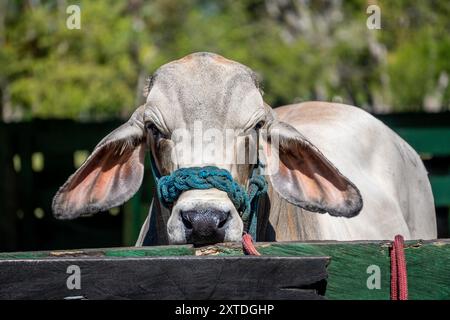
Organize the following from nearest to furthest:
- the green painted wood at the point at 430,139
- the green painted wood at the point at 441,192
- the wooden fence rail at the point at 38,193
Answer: the green painted wood at the point at 441,192, the green painted wood at the point at 430,139, the wooden fence rail at the point at 38,193

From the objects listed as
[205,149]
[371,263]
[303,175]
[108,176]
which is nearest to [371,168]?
[303,175]

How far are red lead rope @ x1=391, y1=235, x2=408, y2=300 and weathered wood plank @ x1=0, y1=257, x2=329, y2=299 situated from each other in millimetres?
324

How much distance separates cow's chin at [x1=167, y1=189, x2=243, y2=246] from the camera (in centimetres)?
405

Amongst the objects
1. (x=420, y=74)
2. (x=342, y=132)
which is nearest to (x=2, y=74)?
(x=342, y=132)

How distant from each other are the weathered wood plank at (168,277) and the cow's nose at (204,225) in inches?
22.5

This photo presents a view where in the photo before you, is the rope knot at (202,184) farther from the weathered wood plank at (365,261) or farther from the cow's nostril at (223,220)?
the weathered wood plank at (365,261)

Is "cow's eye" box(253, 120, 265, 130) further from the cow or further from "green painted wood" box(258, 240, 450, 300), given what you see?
"green painted wood" box(258, 240, 450, 300)

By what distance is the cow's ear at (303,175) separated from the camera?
4.75 m

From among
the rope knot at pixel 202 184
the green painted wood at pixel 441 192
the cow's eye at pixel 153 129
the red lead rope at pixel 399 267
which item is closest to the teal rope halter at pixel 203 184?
the rope knot at pixel 202 184

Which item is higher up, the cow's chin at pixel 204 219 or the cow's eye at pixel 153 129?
the cow's eye at pixel 153 129

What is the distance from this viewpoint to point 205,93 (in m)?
4.57

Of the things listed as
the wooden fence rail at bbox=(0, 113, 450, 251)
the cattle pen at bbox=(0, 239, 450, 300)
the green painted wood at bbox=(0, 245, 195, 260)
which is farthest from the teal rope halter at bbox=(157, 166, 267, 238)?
the wooden fence rail at bbox=(0, 113, 450, 251)

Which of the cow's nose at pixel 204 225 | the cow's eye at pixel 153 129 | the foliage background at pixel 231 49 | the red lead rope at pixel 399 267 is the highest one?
the foliage background at pixel 231 49
